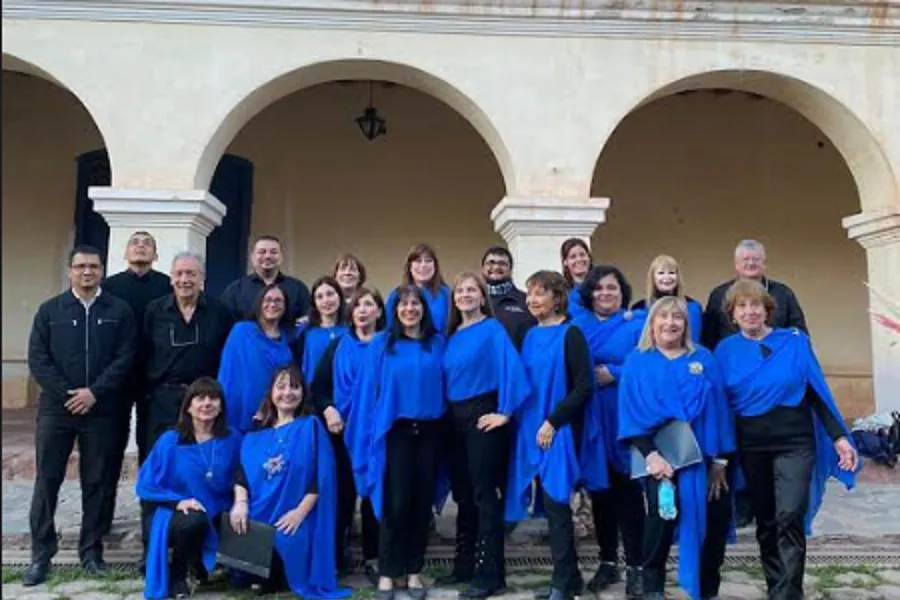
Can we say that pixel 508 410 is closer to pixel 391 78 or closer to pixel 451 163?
pixel 391 78

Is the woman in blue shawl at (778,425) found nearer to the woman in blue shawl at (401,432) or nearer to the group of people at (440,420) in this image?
the group of people at (440,420)

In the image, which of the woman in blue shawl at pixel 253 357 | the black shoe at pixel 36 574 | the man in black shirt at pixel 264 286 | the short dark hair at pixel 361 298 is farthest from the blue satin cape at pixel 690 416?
the black shoe at pixel 36 574

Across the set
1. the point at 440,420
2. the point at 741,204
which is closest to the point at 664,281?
the point at 440,420

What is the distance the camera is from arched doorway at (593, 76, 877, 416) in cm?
935

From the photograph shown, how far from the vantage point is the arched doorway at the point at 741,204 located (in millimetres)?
9352

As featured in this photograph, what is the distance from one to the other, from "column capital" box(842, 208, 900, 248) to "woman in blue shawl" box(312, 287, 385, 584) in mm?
4849

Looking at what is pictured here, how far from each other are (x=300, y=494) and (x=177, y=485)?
0.61 m

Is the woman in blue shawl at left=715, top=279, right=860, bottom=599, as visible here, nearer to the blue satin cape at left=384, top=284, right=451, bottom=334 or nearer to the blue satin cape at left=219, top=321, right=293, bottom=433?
the blue satin cape at left=384, top=284, right=451, bottom=334

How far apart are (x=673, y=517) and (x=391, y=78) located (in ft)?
15.1

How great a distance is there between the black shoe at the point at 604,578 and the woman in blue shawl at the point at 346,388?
1.10m

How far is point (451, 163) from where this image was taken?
919 centimetres

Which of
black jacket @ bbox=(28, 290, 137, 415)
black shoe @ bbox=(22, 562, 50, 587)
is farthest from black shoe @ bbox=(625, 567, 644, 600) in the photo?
black shoe @ bbox=(22, 562, 50, 587)

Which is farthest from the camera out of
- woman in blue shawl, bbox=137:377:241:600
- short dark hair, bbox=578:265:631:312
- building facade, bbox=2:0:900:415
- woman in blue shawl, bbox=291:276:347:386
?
building facade, bbox=2:0:900:415

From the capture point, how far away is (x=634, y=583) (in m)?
3.83
